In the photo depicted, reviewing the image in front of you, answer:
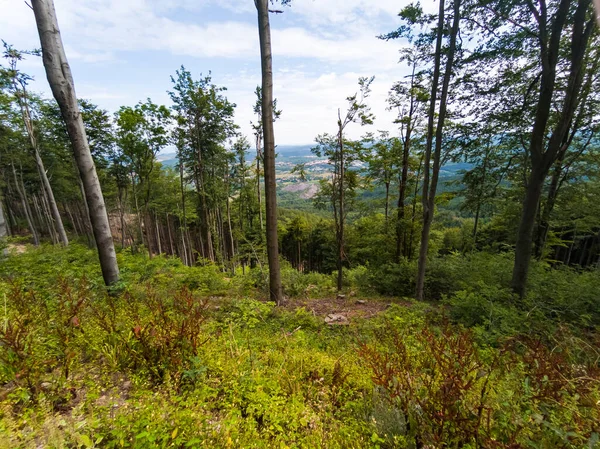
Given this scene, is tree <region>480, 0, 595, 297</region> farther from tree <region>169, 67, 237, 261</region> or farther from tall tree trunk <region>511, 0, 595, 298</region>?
tree <region>169, 67, 237, 261</region>

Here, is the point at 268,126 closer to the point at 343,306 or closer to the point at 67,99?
the point at 67,99

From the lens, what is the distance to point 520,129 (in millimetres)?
6809

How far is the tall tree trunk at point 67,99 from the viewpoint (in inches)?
138

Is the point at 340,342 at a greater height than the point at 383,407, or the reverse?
the point at 383,407

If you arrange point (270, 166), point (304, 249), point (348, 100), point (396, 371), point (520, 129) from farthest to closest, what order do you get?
point (304, 249), point (348, 100), point (520, 129), point (270, 166), point (396, 371)

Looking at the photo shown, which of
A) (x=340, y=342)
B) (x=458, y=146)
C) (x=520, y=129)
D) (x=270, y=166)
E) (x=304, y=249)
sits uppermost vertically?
(x=520, y=129)

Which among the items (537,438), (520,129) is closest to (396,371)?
(537,438)

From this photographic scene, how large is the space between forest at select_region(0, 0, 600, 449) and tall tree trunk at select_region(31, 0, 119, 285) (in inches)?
1.2

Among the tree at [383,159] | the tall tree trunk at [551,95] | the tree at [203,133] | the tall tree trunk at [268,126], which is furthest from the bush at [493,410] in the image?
the tree at [203,133]

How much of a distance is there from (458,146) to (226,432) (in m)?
8.46

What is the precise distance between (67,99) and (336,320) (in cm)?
678

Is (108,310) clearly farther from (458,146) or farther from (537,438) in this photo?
(458,146)

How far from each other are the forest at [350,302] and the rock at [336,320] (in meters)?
0.05

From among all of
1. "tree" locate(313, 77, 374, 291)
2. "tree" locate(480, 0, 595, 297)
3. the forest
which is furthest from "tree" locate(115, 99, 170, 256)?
"tree" locate(480, 0, 595, 297)
